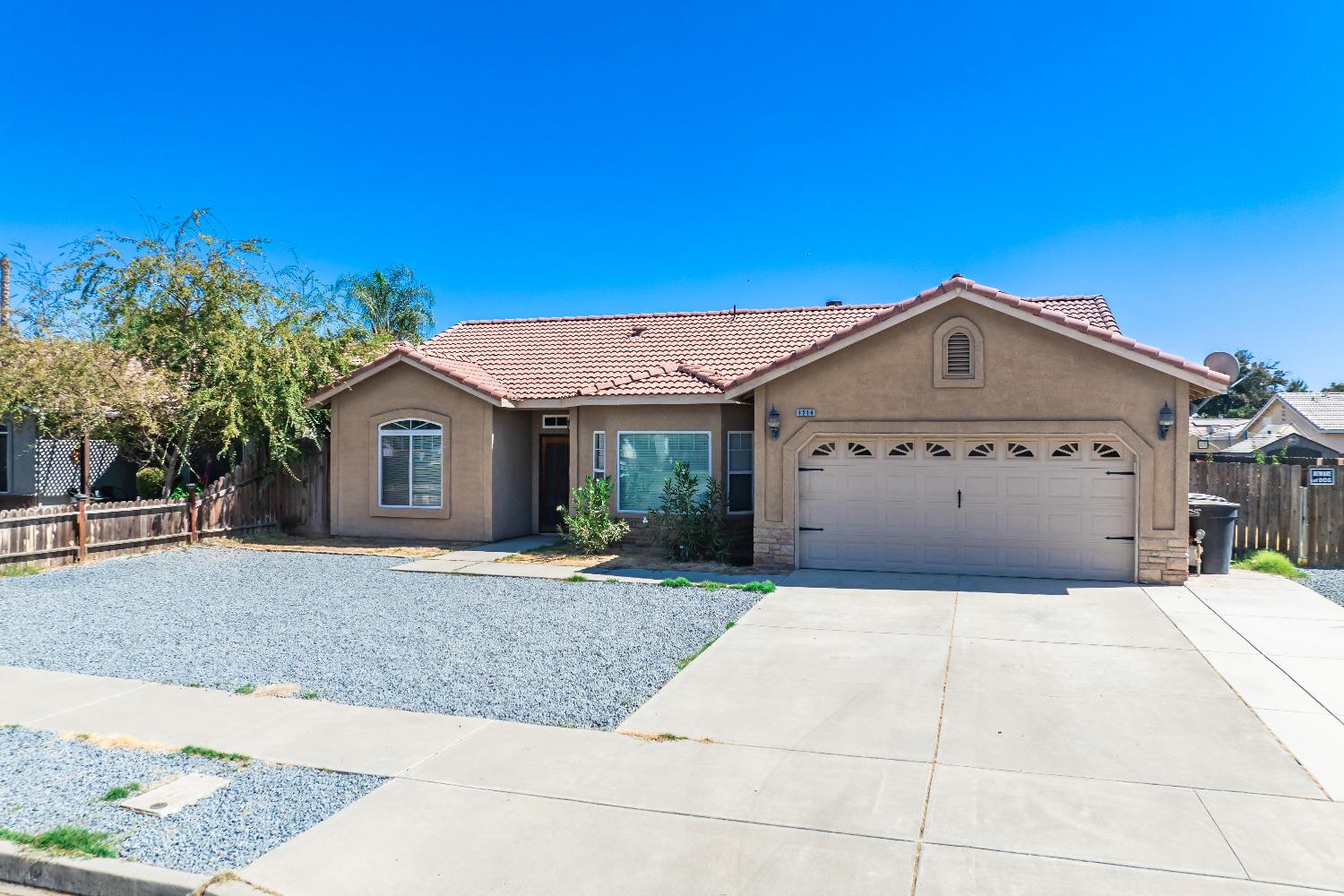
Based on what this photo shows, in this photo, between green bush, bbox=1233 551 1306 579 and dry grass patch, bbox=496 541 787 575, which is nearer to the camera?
green bush, bbox=1233 551 1306 579

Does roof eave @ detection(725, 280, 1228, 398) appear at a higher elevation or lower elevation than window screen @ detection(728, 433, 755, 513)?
higher

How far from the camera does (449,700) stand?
6.89 meters

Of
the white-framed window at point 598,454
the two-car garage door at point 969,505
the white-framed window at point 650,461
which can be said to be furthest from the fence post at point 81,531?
the two-car garage door at point 969,505

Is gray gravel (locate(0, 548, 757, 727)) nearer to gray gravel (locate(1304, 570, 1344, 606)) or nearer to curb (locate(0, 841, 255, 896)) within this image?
curb (locate(0, 841, 255, 896))

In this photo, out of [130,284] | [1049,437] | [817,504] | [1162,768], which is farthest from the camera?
[130,284]

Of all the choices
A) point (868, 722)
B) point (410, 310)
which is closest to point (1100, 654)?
point (868, 722)

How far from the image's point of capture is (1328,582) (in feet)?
40.1

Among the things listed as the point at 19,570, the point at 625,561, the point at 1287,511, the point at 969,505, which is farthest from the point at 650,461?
the point at 1287,511

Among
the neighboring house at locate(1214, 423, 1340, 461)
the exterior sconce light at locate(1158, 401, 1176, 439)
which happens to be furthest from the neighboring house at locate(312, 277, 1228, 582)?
the neighboring house at locate(1214, 423, 1340, 461)

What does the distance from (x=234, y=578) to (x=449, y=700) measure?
24.8 ft

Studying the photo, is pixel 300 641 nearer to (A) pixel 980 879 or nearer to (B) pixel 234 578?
(B) pixel 234 578

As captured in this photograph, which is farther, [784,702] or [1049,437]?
[1049,437]

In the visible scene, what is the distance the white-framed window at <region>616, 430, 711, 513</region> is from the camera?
607 inches

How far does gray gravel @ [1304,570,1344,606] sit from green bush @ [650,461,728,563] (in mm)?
8276
